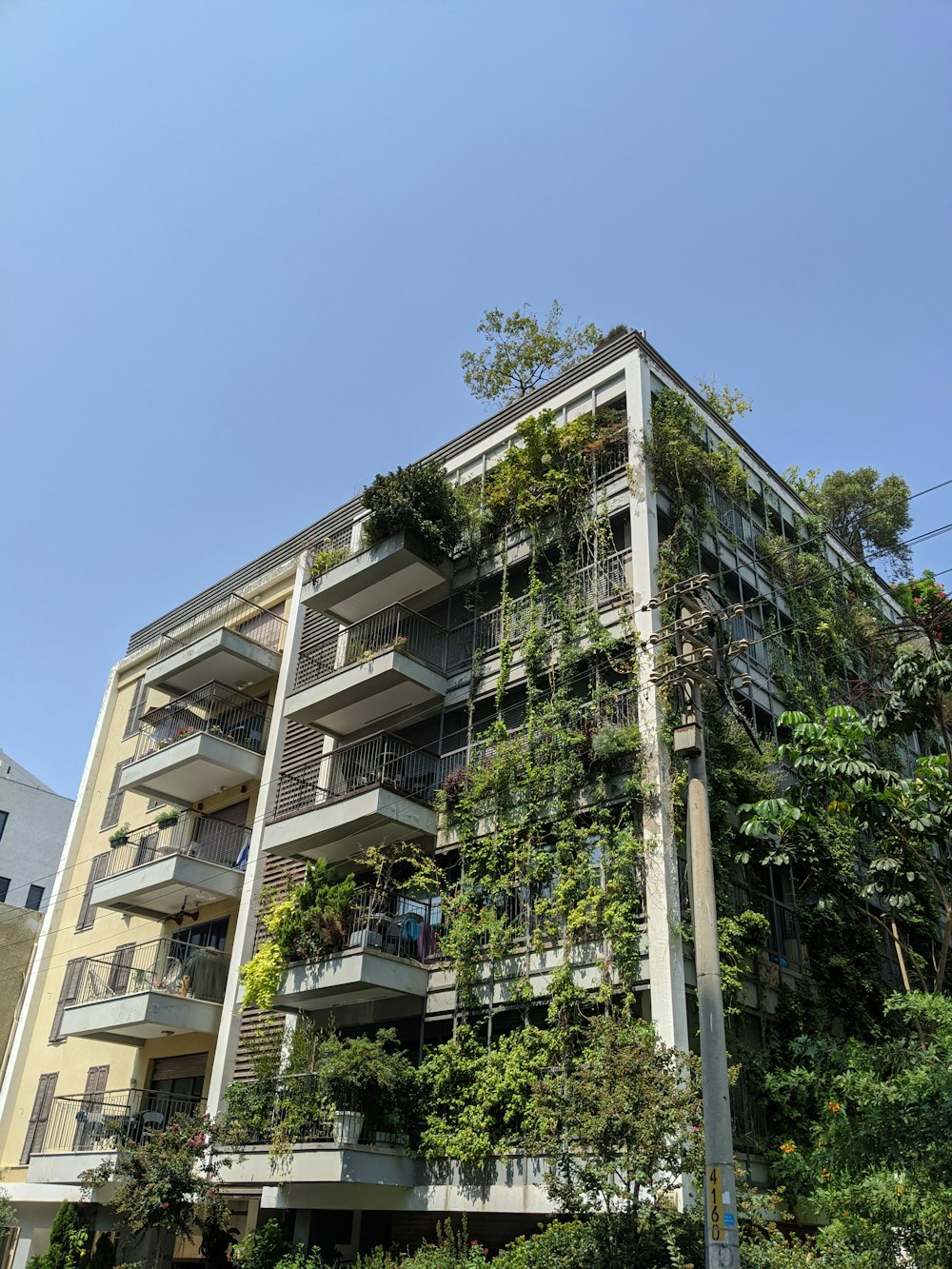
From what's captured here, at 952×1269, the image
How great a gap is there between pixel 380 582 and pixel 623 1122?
14.9 metres

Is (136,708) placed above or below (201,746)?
above

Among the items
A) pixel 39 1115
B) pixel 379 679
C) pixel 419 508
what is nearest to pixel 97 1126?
pixel 39 1115

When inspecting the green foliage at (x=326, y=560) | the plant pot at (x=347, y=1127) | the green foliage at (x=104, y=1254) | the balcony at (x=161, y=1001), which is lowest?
the green foliage at (x=104, y=1254)

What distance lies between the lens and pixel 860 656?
25562mm

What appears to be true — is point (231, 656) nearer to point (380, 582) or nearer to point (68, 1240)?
point (380, 582)

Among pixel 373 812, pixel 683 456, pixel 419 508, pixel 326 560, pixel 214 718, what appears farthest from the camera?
pixel 214 718

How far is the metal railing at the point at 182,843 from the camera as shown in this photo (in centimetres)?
2561

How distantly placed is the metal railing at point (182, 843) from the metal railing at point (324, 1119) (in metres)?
7.21

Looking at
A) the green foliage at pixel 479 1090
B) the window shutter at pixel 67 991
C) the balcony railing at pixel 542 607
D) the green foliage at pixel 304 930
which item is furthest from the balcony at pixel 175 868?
the green foliage at pixel 479 1090

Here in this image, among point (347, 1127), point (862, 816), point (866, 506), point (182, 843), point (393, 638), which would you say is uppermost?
point (866, 506)

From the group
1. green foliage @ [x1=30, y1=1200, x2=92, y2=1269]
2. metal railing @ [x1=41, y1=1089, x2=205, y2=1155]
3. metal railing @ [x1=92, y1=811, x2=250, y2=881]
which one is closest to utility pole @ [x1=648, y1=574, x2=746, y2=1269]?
metal railing @ [x1=41, y1=1089, x2=205, y2=1155]

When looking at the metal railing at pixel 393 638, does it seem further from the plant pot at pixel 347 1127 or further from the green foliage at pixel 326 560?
the plant pot at pixel 347 1127

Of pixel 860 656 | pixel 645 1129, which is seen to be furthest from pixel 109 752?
pixel 645 1129

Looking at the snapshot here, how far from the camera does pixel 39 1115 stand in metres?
27.0
